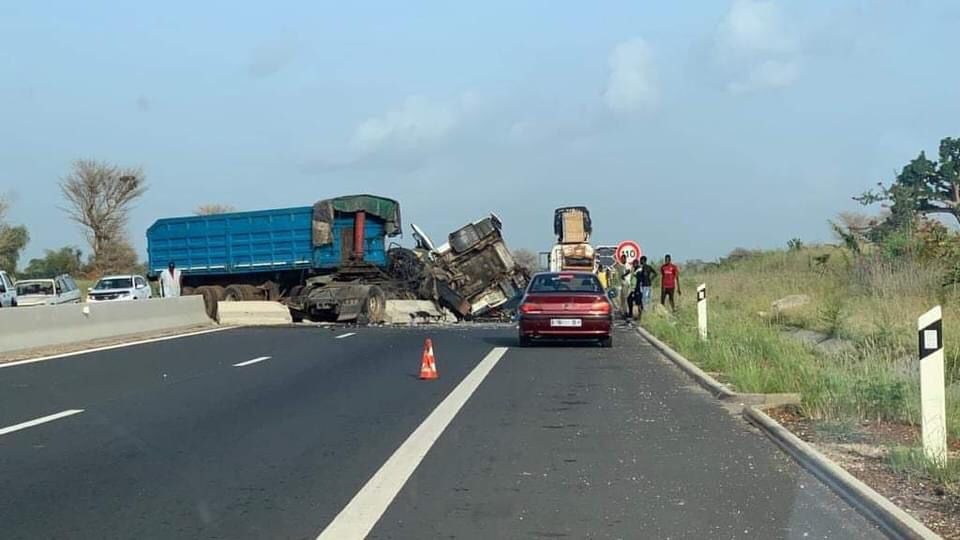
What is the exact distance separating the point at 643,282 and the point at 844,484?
79.2 feet

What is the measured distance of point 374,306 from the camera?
34.3 metres

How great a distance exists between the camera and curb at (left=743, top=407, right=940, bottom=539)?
23.5 feet

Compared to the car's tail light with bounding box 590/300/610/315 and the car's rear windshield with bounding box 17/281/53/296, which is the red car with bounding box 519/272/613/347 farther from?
the car's rear windshield with bounding box 17/281/53/296

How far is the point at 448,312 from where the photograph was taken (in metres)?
35.7

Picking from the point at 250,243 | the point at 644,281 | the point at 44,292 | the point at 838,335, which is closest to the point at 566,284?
the point at 838,335

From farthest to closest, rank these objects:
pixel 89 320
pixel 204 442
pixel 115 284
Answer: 1. pixel 115 284
2. pixel 89 320
3. pixel 204 442

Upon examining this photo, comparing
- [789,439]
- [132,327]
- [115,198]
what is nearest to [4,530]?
[789,439]

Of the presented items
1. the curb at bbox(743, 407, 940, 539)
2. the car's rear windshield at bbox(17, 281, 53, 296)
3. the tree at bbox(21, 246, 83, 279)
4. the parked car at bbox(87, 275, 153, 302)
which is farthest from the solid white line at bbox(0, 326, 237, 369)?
the tree at bbox(21, 246, 83, 279)

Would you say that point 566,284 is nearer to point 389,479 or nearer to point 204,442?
point 204,442

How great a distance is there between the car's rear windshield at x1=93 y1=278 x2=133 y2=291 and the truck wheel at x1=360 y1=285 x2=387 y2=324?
11.4 metres

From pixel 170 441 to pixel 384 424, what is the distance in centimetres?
223

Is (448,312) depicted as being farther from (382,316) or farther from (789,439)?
(789,439)

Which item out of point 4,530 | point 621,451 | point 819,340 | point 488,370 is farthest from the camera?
point 819,340

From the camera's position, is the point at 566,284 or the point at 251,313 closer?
the point at 566,284
